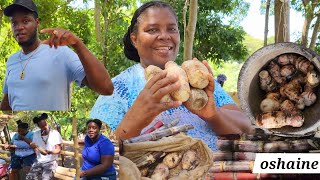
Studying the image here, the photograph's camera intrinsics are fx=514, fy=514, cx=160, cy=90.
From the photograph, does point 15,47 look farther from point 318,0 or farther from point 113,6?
point 318,0

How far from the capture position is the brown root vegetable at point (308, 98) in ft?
8.45

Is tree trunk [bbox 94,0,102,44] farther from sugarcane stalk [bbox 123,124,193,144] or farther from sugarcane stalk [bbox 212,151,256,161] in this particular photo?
sugarcane stalk [bbox 212,151,256,161]

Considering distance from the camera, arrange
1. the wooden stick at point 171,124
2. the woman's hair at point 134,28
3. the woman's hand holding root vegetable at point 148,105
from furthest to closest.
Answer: the wooden stick at point 171,124 < the woman's hair at point 134,28 < the woman's hand holding root vegetable at point 148,105

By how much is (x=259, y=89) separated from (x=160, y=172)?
659 millimetres

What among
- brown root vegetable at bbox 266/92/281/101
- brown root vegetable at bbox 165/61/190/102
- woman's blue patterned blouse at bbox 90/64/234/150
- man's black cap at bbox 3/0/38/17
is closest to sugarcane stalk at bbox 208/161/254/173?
woman's blue patterned blouse at bbox 90/64/234/150

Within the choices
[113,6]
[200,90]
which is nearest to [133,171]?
[200,90]

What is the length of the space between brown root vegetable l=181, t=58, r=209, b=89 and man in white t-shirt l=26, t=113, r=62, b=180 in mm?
750

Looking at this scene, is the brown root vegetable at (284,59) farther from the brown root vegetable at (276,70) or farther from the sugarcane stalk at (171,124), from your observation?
the sugarcane stalk at (171,124)

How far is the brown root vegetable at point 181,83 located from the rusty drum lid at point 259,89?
1.29ft

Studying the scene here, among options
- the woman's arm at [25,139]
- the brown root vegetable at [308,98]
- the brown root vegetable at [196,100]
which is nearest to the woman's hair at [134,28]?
the brown root vegetable at [196,100]

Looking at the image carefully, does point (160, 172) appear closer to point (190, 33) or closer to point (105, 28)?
point (190, 33)

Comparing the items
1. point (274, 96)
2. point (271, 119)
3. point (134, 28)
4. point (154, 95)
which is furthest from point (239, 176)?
point (134, 28)

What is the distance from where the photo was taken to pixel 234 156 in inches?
102

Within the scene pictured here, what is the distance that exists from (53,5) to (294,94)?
1306 millimetres
